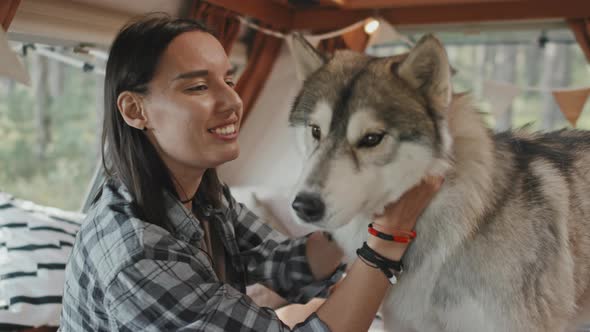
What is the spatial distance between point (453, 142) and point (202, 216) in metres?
0.71

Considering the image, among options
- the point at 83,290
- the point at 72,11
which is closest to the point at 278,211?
the point at 72,11

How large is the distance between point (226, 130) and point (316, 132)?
23 cm

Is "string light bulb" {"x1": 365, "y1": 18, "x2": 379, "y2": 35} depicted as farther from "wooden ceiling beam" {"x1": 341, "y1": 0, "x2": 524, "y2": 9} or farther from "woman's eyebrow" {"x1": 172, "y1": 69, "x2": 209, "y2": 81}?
"woman's eyebrow" {"x1": 172, "y1": 69, "x2": 209, "y2": 81}

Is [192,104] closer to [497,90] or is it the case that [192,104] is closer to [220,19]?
[220,19]

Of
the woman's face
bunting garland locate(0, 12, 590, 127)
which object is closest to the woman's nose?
the woman's face

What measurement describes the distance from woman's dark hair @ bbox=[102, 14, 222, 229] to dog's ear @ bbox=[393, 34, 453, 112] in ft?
1.71

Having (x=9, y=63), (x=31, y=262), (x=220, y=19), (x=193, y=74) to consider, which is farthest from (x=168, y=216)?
(x=220, y=19)

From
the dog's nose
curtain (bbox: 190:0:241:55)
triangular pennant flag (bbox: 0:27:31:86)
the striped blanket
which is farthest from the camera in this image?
curtain (bbox: 190:0:241:55)

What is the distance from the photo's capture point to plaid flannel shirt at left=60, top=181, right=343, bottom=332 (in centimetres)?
101

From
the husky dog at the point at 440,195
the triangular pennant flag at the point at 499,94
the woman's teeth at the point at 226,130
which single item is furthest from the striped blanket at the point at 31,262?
the triangular pennant flag at the point at 499,94

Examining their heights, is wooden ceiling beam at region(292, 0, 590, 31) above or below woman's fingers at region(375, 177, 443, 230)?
above

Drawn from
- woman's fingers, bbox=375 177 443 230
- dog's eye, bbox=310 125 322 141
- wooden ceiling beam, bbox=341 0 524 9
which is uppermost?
wooden ceiling beam, bbox=341 0 524 9

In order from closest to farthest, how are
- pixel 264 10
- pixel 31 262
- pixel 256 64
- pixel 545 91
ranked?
pixel 31 262 → pixel 545 91 → pixel 264 10 → pixel 256 64

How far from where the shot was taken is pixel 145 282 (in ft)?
3.29
